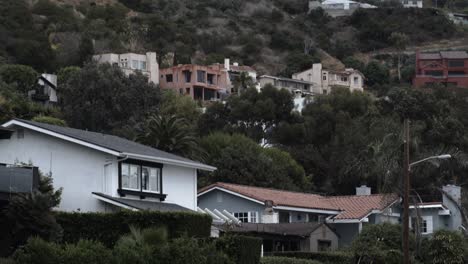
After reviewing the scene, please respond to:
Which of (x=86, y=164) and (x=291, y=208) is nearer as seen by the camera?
(x=86, y=164)

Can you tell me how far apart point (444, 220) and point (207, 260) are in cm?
3125

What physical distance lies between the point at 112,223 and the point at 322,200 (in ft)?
93.2

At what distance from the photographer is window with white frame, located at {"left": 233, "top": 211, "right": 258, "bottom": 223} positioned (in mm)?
65000

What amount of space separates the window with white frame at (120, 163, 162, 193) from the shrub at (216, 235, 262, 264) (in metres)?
6.14

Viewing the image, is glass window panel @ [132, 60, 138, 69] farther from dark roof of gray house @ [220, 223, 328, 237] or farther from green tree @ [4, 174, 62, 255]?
green tree @ [4, 174, 62, 255]

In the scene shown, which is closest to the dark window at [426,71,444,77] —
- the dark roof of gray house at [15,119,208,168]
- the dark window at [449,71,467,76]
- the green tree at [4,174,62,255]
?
the dark window at [449,71,467,76]

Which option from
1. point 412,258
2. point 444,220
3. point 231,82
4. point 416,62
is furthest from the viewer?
point 416,62

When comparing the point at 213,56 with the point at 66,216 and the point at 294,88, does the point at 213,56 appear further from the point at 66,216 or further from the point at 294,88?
the point at 66,216

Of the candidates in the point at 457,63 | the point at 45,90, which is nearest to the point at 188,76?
the point at 45,90

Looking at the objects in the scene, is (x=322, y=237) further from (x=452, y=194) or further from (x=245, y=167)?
(x=245, y=167)

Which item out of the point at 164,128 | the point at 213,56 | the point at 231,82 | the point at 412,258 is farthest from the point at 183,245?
the point at 213,56

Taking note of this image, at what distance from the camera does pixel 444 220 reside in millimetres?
71750

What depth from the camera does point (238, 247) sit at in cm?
4612

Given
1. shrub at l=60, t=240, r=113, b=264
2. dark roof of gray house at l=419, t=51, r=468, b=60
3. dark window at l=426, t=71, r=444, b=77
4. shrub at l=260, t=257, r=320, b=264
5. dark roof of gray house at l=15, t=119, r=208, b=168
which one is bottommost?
shrub at l=260, t=257, r=320, b=264
